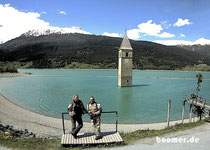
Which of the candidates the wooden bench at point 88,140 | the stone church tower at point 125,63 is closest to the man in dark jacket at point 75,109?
the wooden bench at point 88,140

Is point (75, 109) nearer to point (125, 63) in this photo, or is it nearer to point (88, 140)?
point (88, 140)

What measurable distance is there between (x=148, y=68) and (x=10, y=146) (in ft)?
660

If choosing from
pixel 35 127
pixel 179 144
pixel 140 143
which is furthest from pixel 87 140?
pixel 35 127

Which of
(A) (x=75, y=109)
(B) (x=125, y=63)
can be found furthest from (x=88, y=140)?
(B) (x=125, y=63)

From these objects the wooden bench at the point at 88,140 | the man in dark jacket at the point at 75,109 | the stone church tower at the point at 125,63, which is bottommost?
the wooden bench at the point at 88,140

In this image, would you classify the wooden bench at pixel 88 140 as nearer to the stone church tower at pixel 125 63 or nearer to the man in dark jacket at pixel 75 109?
the man in dark jacket at pixel 75 109

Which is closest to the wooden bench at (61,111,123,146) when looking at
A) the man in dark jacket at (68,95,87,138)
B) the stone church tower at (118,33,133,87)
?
the man in dark jacket at (68,95,87,138)

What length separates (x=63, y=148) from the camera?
7543mm

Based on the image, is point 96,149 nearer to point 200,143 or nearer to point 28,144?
point 28,144

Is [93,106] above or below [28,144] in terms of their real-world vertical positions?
above

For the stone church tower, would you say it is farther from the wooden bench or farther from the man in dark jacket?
the man in dark jacket

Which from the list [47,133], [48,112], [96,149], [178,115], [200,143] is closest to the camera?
[96,149]

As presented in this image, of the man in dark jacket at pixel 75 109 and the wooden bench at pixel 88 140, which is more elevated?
the man in dark jacket at pixel 75 109

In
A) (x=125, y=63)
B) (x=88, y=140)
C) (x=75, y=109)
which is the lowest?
(x=88, y=140)
